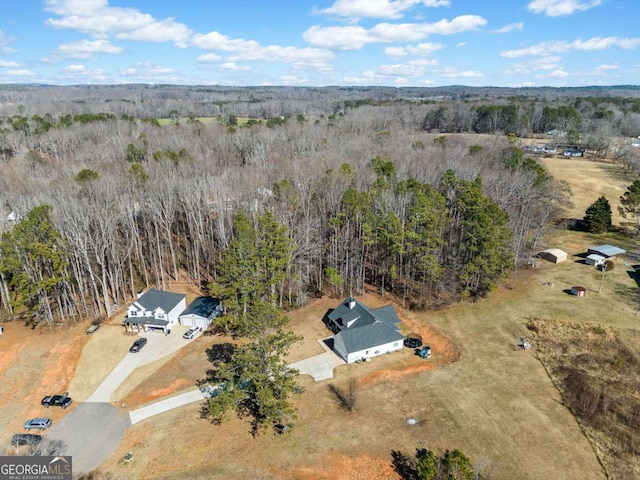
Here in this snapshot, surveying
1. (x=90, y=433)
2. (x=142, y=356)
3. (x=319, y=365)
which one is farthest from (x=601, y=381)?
(x=142, y=356)

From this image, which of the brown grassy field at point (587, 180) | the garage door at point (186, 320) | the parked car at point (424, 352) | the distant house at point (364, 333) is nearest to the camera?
the distant house at point (364, 333)

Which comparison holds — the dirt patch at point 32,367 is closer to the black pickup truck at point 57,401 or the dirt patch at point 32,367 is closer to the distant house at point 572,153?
the black pickup truck at point 57,401

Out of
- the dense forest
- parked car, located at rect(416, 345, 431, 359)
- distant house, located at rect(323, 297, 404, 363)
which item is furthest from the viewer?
the dense forest

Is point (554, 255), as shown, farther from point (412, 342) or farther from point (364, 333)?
point (364, 333)

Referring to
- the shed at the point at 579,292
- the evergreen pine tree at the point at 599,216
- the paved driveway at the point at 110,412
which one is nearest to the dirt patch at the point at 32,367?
the paved driveway at the point at 110,412

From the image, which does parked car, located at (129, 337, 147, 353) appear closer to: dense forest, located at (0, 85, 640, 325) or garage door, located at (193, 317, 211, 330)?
garage door, located at (193, 317, 211, 330)

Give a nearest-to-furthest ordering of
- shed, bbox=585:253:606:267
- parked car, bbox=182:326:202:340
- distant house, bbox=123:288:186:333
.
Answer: parked car, bbox=182:326:202:340
distant house, bbox=123:288:186:333
shed, bbox=585:253:606:267

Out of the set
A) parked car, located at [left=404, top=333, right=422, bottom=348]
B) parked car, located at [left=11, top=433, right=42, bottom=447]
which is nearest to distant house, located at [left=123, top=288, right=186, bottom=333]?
parked car, located at [left=11, top=433, right=42, bottom=447]

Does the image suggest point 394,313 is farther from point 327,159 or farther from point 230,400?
point 327,159
